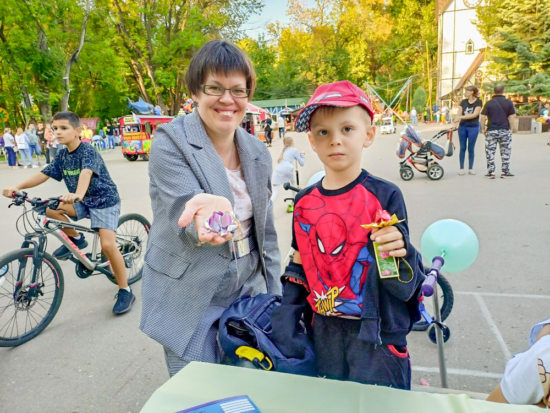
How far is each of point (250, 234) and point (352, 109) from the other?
69 cm

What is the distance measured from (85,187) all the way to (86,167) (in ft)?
0.62

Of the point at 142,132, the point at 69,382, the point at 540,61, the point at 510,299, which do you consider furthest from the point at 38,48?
the point at 540,61

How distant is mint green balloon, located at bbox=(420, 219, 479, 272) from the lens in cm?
225

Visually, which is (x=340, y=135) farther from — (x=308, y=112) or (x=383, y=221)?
(x=383, y=221)

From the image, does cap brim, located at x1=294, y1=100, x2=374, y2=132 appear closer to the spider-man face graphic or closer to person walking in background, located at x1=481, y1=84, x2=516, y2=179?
the spider-man face graphic

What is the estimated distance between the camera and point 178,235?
60.7 inches

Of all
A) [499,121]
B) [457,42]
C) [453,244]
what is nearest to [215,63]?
[453,244]

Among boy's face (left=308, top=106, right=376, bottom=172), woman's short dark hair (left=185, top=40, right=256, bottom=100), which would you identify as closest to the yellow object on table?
boy's face (left=308, top=106, right=376, bottom=172)

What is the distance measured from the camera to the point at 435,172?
9977 millimetres

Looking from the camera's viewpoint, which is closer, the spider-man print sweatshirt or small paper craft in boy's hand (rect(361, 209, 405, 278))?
small paper craft in boy's hand (rect(361, 209, 405, 278))

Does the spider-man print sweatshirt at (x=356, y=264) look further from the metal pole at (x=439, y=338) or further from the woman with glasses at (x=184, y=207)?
the metal pole at (x=439, y=338)

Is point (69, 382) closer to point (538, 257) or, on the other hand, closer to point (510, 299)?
point (510, 299)

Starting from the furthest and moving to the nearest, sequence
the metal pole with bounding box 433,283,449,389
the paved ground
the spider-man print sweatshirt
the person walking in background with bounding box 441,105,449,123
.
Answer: the person walking in background with bounding box 441,105,449,123 → the paved ground → the metal pole with bounding box 433,283,449,389 → the spider-man print sweatshirt

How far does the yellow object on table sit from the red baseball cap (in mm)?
945
